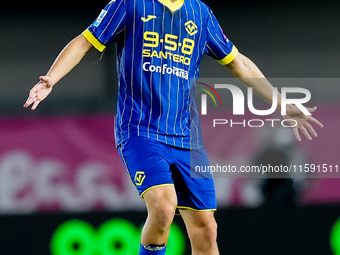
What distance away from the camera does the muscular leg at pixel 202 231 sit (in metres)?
2.76

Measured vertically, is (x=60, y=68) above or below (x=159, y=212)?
above

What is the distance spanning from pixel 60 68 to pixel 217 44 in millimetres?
981

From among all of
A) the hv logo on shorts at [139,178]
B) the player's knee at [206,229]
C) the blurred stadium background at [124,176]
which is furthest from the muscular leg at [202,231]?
the blurred stadium background at [124,176]

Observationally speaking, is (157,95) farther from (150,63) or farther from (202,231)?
(202,231)

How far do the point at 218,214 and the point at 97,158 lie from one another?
3.99 feet

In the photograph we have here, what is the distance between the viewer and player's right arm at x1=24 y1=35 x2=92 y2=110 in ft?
7.96

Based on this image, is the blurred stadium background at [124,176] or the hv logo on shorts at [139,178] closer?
the hv logo on shorts at [139,178]

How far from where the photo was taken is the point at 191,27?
279 cm

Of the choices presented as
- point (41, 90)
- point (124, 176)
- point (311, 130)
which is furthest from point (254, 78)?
point (124, 176)

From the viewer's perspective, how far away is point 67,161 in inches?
173

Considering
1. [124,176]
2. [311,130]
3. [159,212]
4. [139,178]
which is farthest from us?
[124,176]

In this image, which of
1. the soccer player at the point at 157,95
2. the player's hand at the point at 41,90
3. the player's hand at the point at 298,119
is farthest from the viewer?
the player's hand at the point at 298,119

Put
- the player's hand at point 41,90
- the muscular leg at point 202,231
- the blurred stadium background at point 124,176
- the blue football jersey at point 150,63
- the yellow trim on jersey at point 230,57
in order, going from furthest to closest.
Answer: the blurred stadium background at point 124,176, the yellow trim on jersey at point 230,57, the muscular leg at point 202,231, the blue football jersey at point 150,63, the player's hand at point 41,90

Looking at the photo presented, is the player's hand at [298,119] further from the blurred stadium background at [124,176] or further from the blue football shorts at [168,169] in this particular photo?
the blurred stadium background at [124,176]
